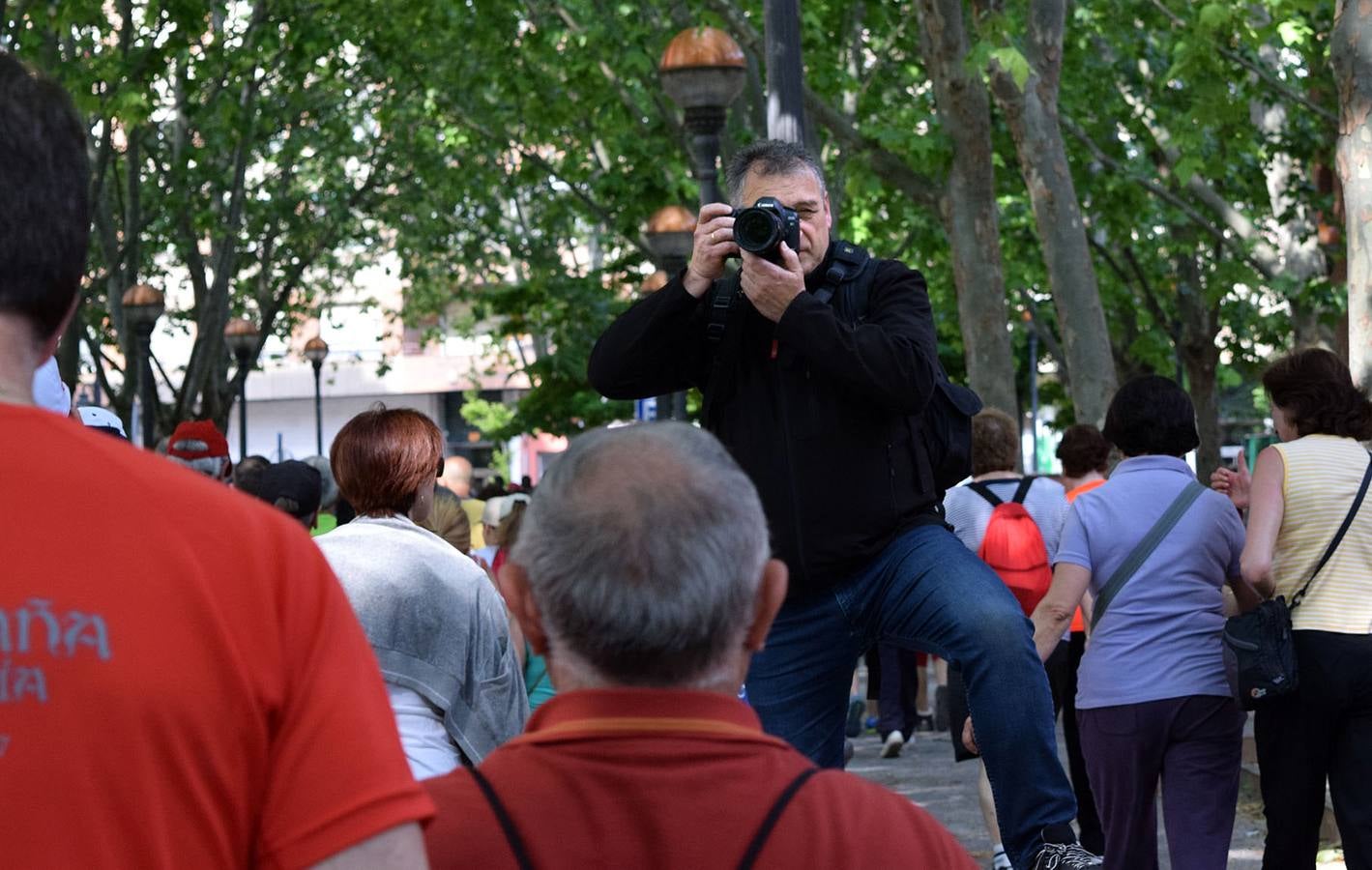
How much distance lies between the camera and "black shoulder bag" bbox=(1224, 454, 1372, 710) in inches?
235

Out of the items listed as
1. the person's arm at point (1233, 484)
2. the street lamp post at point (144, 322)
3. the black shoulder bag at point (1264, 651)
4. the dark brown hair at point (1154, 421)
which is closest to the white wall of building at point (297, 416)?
the street lamp post at point (144, 322)

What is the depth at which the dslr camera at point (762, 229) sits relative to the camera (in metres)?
4.39

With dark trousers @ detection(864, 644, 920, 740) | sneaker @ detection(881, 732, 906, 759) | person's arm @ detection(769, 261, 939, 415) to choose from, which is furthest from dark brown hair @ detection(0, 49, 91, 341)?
sneaker @ detection(881, 732, 906, 759)

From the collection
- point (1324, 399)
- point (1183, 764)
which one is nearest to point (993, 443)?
point (1183, 764)

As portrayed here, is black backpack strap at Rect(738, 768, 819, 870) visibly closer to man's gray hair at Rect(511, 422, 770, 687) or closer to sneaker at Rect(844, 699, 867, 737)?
man's gray hair at Rect(511, 422, 770, 687)

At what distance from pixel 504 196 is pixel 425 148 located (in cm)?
330

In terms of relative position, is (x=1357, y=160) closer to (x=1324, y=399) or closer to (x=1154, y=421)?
(x=1154, y=421)

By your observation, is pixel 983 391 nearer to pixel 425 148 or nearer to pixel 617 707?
pixel 617 707

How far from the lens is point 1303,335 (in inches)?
869

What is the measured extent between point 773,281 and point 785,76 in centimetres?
565

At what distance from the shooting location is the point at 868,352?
438 cm

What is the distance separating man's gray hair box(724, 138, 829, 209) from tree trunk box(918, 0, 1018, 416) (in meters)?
9.95

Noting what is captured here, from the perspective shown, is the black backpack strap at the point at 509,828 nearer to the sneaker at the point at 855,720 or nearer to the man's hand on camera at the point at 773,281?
the man's hand on camera at the point at 773,281

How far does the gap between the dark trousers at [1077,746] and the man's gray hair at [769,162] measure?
4167 mm
